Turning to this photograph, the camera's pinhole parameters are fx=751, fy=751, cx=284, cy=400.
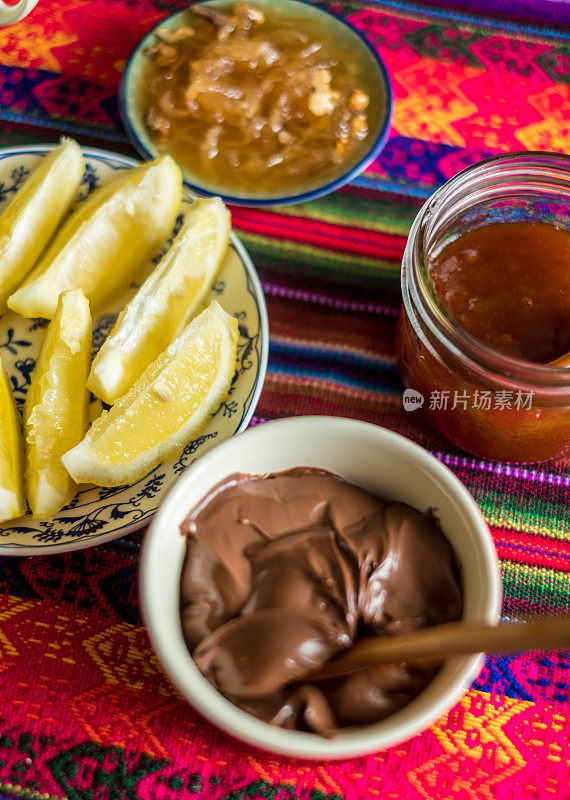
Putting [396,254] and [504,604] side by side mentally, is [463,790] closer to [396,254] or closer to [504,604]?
[504,604]

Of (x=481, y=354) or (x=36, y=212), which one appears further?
(x=36, y=212)

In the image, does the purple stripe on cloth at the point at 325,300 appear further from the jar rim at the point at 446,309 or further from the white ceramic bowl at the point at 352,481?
the white ceramic bowl at the point at 352,481

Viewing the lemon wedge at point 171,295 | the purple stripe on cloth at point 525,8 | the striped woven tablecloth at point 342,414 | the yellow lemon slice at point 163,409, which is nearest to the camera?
Answer: the striped woven tablecloth at point 342,414

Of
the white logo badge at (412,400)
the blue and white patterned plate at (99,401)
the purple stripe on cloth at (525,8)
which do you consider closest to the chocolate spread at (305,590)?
the blue and white patterned plate at (99,401)

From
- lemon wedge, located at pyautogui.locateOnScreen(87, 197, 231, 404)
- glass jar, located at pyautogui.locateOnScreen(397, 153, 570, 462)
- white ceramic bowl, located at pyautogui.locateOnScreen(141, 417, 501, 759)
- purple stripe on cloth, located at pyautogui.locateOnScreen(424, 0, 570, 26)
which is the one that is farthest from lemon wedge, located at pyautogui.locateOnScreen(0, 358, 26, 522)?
purple stripe on cloth, located at pyautogui.locateOnScreen(424, 0, 570, 26)

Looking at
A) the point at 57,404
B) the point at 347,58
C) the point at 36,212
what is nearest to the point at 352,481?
the point at 57,404

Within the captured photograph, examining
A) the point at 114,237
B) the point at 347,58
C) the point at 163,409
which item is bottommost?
the point at 163,409

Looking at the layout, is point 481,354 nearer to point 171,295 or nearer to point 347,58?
point 171,295
